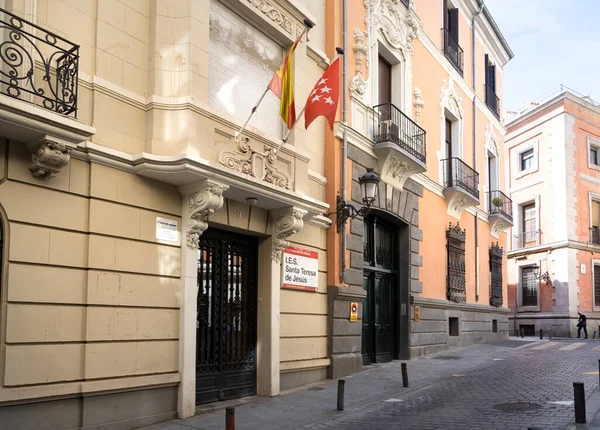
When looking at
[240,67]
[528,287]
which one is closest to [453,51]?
[240,67]

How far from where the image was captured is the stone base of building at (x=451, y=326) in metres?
17.4

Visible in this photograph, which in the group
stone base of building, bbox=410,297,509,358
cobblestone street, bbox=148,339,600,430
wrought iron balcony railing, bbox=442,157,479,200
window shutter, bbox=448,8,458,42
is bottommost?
cobblestone street, bbox=148,339,600,430

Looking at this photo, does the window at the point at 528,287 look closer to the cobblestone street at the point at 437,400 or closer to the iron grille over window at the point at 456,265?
the iron grille over window at the point at 456,265

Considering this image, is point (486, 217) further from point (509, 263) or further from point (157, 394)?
point (157, 394)

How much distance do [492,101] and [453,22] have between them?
513 centimetres

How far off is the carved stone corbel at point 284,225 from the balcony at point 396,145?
4.42 m

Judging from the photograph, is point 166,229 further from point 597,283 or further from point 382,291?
point 597,283

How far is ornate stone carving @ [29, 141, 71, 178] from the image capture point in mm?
7344

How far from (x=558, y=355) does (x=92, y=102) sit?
15140mm

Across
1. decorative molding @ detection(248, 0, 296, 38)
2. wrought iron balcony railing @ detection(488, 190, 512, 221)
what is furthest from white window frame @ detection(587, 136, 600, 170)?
decorative molding @ detection(248, 0, 296, 38)

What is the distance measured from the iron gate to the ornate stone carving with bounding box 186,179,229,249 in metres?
0.79

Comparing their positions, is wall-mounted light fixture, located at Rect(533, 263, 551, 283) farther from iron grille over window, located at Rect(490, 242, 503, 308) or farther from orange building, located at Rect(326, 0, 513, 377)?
orange building, located at Rect(326, 0, 513, 377)

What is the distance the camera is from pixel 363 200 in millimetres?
13055

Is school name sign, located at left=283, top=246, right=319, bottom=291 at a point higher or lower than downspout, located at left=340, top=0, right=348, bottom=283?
lower
